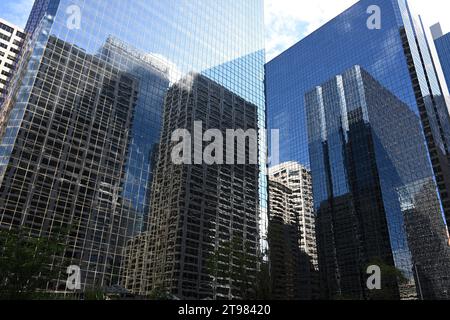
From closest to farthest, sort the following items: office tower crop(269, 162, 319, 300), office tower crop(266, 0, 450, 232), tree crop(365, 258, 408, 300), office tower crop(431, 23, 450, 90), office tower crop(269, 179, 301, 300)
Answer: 1. tree crop(365, 258, 408, 300)
2. office tower crop(266, 0, 450, 232)
3. office tower crop(269, 179, 301, 300)
4. office tower crop(269, 162, 319, 300)
5. office tower crop(431, 23, 450, 90)

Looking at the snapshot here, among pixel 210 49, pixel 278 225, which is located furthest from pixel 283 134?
pixel 210 49

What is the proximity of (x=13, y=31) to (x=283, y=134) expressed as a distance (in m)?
93.4

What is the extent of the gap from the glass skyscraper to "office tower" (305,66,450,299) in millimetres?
308

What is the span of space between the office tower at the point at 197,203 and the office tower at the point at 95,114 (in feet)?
13.0

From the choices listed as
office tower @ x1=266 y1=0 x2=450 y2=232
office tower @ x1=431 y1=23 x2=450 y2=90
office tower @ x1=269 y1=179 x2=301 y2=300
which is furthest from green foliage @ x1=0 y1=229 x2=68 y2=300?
office tower @ x1=431 y1=23 x2=450 y2=90

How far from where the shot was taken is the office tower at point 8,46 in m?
108

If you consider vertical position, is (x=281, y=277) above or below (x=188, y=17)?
below

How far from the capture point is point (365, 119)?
124500 millimetres

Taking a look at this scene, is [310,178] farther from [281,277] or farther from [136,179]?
[136,179]

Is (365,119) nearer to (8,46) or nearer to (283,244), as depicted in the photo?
(283,244)

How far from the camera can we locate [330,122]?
13662cm

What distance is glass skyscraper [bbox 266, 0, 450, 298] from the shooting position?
106 m

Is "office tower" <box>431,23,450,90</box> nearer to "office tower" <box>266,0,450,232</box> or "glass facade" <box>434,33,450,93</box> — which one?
"glass facade" <box>434,33,450,93</box>

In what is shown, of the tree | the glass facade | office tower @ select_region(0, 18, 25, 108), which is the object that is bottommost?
the tree
